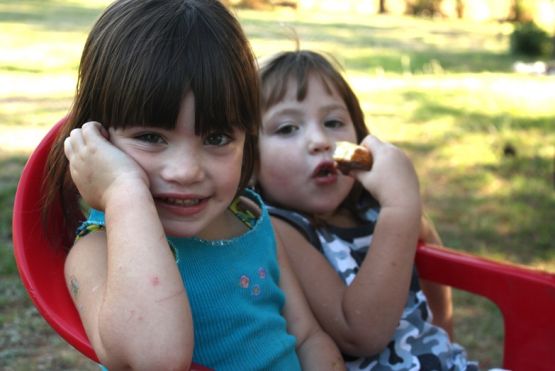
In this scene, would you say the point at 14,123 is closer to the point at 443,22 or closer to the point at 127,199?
the point at 127,199

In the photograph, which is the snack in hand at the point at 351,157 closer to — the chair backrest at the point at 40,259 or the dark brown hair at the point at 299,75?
the dark brown hair at the point at 299,75

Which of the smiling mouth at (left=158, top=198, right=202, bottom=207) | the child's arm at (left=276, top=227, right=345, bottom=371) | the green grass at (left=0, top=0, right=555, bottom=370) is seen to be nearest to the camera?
the smiling mouth at (left=158, top=198, right=202, bottom=207)

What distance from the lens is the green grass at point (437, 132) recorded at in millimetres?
2465

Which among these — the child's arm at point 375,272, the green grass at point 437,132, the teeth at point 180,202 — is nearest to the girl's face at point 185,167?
the teeth at point 180,202

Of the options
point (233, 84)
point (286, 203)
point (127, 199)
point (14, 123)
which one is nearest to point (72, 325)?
point (127, 199)

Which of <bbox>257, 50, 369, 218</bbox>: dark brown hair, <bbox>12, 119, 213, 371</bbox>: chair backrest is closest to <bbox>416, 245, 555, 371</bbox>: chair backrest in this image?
<bbox>257, 50, 369, 218</bbox>: dark brown hair

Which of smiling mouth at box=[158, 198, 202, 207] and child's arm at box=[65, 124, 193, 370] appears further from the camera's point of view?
smiling mouth at box=[158, 198, 202, 207]

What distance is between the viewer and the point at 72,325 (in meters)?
Result: 1.21

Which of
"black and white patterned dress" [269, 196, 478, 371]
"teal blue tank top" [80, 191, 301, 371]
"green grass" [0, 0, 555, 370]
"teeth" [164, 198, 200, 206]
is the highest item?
"teeth" [164, 198, 200, 206]

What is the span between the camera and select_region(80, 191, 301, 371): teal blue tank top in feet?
4.15

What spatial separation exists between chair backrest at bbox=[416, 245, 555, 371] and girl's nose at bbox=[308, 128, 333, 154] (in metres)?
0.35

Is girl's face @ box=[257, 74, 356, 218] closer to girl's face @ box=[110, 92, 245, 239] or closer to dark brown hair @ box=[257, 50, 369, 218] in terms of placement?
dark brown hair @ box=[257, 50, 369, 218]

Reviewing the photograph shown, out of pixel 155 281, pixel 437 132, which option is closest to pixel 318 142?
pixel 155 281

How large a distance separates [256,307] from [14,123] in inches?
136
